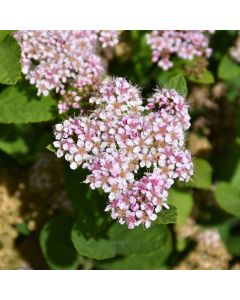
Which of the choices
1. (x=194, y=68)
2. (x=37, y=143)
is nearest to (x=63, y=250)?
(x=37, y=143)

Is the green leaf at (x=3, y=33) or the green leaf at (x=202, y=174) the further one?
the green leaf at (x=202, y=174)

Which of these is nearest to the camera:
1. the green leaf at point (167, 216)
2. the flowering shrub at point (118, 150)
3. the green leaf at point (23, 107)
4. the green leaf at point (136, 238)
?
the green leaf at point (167, 216)

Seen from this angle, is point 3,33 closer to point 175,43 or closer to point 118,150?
point 118,150

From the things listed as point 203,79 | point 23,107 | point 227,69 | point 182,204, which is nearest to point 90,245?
→ point 23,107

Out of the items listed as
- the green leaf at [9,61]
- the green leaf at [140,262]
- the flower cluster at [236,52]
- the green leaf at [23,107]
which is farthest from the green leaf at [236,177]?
the green leaf at [9,61]

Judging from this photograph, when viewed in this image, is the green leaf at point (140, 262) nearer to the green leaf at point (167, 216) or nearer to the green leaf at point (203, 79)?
the green leaf at point (203, 79)
